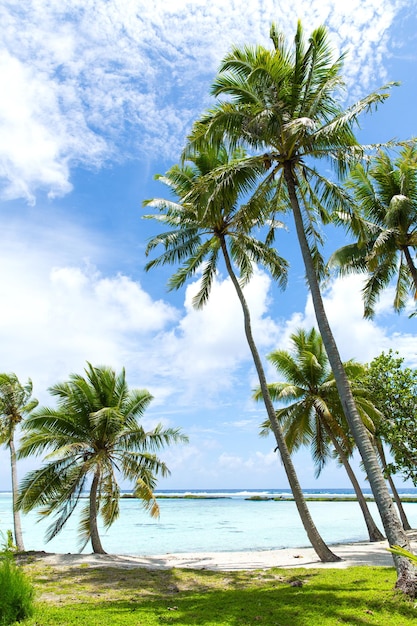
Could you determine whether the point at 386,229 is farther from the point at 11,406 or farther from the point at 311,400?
the point at 11,406

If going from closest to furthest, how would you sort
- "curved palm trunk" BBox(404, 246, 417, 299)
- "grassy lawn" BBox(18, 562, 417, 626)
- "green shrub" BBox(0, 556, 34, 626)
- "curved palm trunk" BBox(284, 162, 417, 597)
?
"green shrub" BBox(0, 556, 34, 626)
"grassy lawn" BBox(18, 562, 417, 626)
"curved palm trunk" BBox(284, 162, 417, 597)
"curved palm trunk" BBox(404, 246, 417, 299)

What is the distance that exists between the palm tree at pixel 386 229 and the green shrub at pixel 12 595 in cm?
1170

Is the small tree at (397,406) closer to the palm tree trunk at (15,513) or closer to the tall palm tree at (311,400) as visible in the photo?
the tall palm tree at (311,400)

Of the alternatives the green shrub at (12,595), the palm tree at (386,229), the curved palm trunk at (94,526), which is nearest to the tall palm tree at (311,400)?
the palm tree at (386,229)

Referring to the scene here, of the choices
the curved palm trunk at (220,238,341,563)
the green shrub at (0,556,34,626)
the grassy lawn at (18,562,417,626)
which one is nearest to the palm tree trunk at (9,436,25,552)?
the grassy lawn at (18,562,417,626)

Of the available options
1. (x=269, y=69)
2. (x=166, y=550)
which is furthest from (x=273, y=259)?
(x=166, y=550)

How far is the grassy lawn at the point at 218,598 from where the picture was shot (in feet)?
22.9

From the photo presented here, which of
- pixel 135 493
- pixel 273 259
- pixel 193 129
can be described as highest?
pixel 193 129

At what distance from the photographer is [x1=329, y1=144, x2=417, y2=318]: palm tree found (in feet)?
50.3

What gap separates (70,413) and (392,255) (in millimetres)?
12404

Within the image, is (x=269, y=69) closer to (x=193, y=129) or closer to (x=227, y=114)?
(x=227, y=114)

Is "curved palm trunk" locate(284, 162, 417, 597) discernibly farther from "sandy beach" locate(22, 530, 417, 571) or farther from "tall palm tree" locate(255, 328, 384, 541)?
"tall palm tree" locate(255, 328, 384, 541)

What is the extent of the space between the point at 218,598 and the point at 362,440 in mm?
3879

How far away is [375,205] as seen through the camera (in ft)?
54.4
